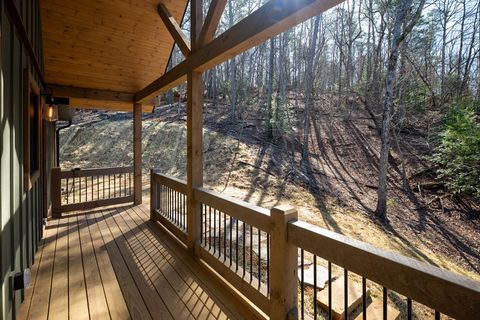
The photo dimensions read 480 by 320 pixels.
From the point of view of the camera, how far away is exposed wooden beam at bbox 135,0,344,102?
170 cm

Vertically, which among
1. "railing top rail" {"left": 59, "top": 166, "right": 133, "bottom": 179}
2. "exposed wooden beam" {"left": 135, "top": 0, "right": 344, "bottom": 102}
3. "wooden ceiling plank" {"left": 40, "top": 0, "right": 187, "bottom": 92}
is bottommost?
"railing top rail" {"left": 59, "top": 166, "right": 133, "bottom": 179}

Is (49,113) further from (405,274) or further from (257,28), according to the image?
(405,274)

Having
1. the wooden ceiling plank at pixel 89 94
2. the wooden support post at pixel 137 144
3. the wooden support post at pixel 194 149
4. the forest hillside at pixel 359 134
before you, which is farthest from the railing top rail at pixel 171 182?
the forest hillside at pixel 359 134

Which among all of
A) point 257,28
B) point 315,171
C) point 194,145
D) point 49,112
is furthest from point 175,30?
point 315,171

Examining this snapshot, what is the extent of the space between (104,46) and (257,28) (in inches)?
135

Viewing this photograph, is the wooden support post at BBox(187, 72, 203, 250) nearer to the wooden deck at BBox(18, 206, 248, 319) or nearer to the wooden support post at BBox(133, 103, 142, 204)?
the wooden deck at BBox(18, 206, 248, 319)


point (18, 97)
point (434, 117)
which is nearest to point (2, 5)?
point (18, 97)

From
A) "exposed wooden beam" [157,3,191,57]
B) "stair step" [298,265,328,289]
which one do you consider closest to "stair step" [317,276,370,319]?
"stair step" [298,265,328,289]

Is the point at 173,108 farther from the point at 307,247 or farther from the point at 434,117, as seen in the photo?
the point at 307,247

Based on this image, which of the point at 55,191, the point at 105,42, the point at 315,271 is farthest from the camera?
the point at 55,191

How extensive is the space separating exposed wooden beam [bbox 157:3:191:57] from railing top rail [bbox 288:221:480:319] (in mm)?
2803

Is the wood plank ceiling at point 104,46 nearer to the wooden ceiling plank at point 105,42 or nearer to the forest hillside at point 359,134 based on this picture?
the wooden ceiling plank at point 105,42

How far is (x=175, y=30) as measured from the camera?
359 cm

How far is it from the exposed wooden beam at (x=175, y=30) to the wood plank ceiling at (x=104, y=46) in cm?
13
